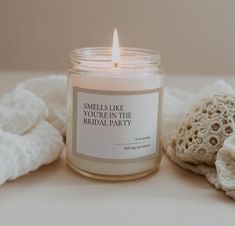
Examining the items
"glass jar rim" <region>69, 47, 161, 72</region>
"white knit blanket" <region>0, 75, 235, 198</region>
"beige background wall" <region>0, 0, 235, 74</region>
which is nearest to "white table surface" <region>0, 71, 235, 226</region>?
"white knit blanket" <region>0, 75, 235, 198</region>

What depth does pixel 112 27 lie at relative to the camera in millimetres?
896

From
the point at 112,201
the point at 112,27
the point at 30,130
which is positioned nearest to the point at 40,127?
the point at 30,130

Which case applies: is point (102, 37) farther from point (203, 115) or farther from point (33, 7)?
point (203, 115)

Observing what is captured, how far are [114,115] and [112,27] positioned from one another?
0.46 meters

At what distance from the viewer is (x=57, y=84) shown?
0.62 metres

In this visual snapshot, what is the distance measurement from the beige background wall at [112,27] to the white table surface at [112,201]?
1.38ft

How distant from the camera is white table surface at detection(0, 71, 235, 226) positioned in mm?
401

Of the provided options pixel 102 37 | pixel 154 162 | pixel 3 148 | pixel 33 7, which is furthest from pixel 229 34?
pixel 3 148

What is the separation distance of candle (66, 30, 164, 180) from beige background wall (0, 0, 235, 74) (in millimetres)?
405

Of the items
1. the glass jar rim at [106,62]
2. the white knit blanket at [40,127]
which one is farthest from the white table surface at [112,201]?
the glass jar rim at [106,62]

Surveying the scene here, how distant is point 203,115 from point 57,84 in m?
0.22

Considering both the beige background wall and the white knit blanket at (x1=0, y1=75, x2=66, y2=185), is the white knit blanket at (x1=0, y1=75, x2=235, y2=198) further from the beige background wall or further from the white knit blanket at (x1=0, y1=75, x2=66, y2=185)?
the beige background wall

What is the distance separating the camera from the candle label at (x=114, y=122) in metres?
0.47

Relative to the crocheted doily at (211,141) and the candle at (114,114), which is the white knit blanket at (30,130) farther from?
the crocheted doily at (211,141)
